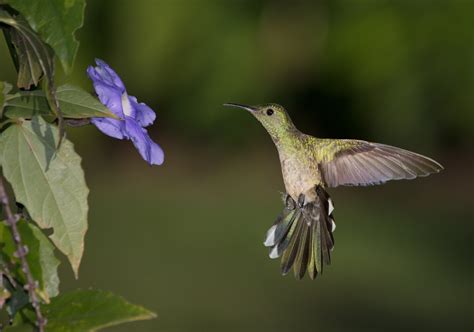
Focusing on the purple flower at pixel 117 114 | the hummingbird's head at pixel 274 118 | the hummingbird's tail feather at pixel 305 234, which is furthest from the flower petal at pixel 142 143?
the hummingbird's head at pixel 274 118

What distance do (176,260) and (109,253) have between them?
55 centimetres

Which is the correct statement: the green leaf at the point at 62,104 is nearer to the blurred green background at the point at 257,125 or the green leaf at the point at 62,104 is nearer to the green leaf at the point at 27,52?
the green leaf at the point at 27,52

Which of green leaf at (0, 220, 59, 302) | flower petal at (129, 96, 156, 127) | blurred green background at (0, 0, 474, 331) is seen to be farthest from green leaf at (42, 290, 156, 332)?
blurred green background at (0, 0, 474, 331)

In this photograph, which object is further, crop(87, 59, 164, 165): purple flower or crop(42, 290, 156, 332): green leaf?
crop(87, 59, 164, 165): purple flower

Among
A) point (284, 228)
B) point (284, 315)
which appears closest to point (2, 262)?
point (284, 228)

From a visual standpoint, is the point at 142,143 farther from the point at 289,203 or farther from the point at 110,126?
the point at 289,203

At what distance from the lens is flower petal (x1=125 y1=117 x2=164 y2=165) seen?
4.27 feet

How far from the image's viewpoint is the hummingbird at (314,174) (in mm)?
2242

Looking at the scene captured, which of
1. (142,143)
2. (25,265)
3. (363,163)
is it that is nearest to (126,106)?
(142,143)

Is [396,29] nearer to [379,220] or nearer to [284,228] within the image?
[379,220]

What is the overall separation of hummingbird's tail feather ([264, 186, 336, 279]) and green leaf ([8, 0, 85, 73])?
119cm

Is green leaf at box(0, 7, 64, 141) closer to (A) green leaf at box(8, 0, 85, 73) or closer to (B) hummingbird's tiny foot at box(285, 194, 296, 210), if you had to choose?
(A) green leaf at box(8, 0, 85, 73)

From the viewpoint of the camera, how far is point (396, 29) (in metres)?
9.07

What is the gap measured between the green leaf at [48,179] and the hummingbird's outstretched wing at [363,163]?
118cm
